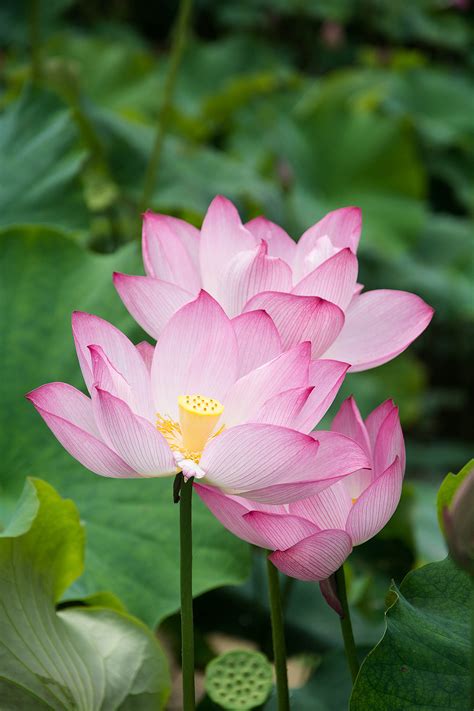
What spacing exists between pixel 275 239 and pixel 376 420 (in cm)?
13

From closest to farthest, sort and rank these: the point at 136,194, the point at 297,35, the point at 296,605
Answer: the point at 296,605 → the point at 136,194 → the point at 297,35

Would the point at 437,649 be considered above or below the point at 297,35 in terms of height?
above

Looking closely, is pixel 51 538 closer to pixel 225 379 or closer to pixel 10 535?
pixel 10 535

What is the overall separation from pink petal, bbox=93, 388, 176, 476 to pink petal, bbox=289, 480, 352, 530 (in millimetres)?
71

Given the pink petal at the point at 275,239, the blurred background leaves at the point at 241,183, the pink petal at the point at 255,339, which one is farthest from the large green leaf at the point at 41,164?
the pink petal at the point at 255,339

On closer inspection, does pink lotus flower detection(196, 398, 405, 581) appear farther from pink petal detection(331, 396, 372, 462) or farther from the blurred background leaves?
the blurred background leaves

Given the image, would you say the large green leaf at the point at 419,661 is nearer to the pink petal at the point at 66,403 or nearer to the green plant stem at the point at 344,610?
the green plant stem at the point at 344,610

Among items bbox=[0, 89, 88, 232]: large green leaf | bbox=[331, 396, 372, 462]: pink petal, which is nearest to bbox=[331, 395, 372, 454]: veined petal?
bbox=[331, 396, 372, 462]: pink petal

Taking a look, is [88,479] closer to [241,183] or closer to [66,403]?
[66,403]

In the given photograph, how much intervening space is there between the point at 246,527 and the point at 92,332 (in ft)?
0.38

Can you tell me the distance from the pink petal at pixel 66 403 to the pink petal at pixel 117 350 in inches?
0.5

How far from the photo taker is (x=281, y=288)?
47cm

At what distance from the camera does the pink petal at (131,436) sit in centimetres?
37

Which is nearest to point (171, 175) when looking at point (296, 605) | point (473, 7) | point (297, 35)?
point (296, 605)
